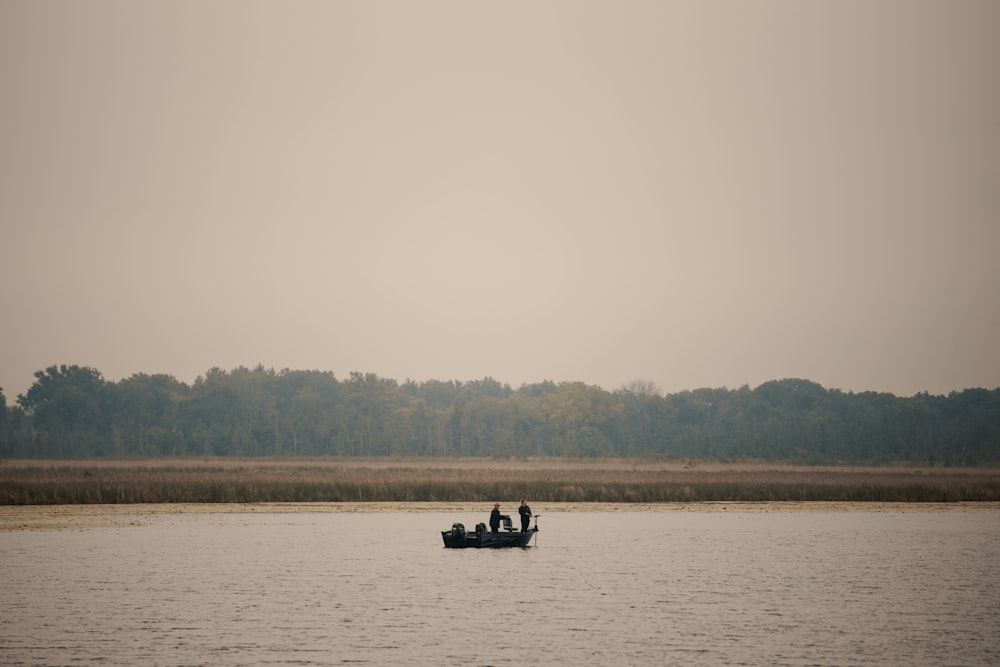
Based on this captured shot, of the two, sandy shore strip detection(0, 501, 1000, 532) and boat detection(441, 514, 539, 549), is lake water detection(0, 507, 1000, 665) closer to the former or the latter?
boat detection(441, 514, 539, 549)

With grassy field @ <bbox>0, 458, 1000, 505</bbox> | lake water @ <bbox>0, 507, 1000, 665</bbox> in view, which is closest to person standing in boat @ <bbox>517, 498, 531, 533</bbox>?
lake water @ <bbox>0, 507, 1000, 665</bbox>

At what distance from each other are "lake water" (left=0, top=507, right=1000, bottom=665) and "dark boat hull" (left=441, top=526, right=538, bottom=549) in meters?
0.69

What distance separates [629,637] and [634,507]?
4670 cm

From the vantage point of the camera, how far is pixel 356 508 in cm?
7250

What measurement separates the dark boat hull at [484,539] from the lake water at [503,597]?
2.26 ft

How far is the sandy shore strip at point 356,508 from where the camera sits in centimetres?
6519

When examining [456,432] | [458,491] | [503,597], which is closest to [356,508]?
[458,491]

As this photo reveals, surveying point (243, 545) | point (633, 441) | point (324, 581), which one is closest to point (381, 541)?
point (243, 545)

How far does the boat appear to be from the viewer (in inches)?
1971

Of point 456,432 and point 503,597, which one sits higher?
point 456,432

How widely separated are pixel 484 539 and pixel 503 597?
580 inches

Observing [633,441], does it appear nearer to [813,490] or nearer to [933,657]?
[813,490]

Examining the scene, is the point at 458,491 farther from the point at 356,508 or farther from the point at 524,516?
the point at 524,516

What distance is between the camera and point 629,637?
1140 inches
